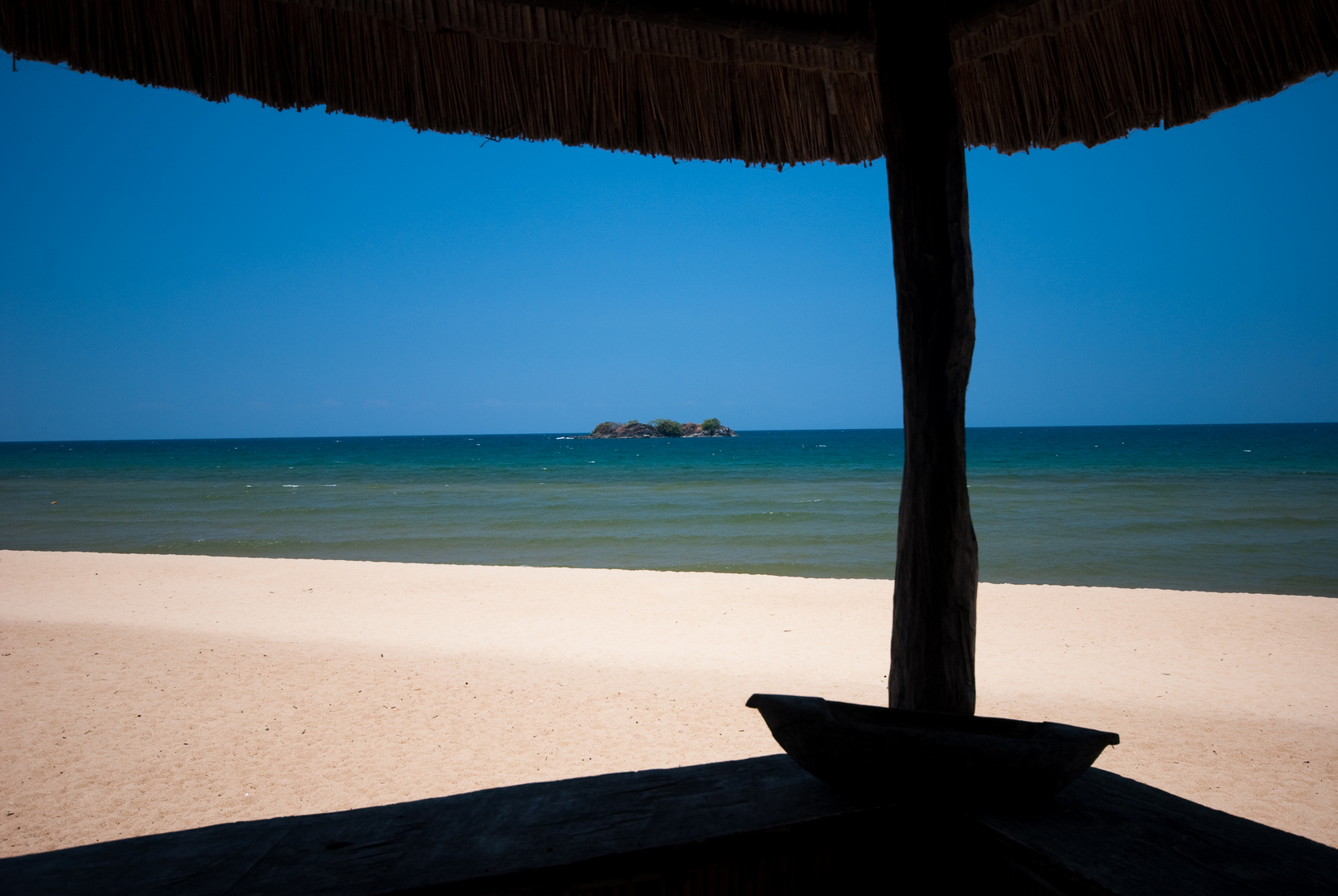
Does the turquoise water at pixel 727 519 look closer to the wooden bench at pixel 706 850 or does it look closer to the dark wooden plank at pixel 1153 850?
the dark wooden plank at pixel 1153 850

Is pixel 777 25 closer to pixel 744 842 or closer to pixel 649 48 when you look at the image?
pixel 649 48

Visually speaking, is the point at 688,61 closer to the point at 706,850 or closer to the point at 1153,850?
the point at 706,850

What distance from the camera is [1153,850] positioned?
130 centimetres

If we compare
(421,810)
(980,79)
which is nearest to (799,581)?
(980,79)

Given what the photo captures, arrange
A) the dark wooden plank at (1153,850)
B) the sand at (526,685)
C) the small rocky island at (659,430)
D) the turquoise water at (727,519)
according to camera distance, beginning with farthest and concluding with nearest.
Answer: the small rocky island at (659,430), the turquoise water at (727,519), the sand at (526,685), the dark wooden plank at (1153,850)

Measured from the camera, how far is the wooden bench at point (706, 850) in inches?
47.9

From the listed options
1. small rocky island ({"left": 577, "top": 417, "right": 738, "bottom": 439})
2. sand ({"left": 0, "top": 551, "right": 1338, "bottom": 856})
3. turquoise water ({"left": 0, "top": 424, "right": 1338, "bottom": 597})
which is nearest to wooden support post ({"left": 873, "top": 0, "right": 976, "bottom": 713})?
sand ({"left": 0, "top": 551, "right": 1338, "bottom": 856})

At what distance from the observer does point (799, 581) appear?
8898 mm

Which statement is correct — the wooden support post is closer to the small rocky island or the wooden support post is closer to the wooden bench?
the wooden bench

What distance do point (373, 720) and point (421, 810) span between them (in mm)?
2897

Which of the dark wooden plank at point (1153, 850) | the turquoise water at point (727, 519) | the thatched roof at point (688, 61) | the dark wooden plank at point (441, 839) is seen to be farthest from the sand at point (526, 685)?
the turquoise water at point (727, 519)


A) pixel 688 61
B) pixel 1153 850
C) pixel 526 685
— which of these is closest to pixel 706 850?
pixel 1153 850

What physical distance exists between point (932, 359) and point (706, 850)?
48.8 inches

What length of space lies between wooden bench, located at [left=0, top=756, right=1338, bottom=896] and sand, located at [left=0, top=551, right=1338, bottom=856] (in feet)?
6.36
